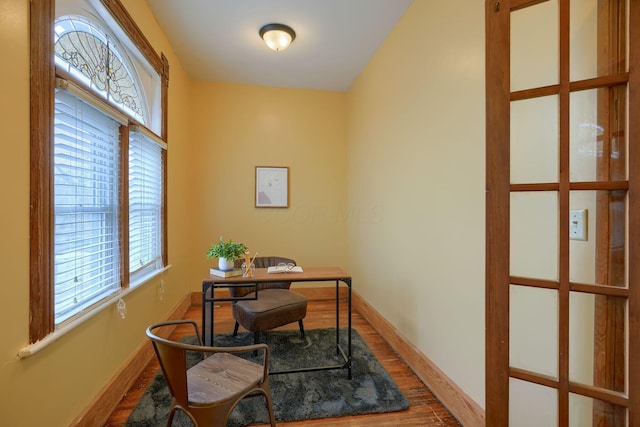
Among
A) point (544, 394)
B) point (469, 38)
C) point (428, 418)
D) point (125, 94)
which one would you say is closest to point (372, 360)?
point (428, 418)

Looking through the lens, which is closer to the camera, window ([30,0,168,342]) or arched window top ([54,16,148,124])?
window ([30,0,168,342])

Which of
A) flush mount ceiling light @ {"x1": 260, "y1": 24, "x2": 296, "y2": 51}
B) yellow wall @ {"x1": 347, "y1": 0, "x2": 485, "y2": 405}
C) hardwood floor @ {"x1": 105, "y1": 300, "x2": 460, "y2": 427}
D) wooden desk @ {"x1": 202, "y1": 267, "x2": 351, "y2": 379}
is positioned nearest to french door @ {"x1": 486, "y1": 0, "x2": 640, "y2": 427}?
yellow wall @ {"x1": 347, "y1": 0, "x2": 485, "y2": 405}

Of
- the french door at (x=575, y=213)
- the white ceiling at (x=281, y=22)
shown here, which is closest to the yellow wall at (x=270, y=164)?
the white ceiling at (x=281, y=22)

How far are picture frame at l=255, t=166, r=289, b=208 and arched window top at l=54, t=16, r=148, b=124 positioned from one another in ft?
5.66

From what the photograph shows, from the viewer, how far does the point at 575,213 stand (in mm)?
1097

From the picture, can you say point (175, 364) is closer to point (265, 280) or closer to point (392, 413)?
point (265, 280)

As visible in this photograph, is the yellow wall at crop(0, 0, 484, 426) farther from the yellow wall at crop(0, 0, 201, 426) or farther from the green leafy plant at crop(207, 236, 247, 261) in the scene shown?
the green leafy plant at crop(207, 236, 247, 261)

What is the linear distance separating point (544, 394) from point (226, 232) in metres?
3.61

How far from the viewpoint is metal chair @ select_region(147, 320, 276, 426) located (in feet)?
4.00

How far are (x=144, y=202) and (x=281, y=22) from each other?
206 centimetres

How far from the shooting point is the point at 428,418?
5.90ft

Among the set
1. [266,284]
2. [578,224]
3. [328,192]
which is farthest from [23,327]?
[328,192]

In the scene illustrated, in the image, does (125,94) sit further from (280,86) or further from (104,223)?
(280,86)

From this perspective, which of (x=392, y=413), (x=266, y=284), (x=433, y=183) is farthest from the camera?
(x=266, y=284)
